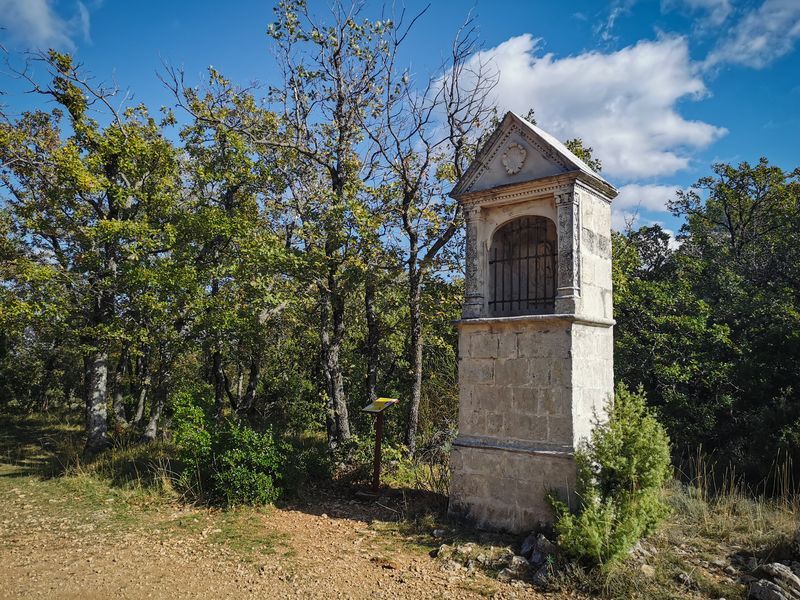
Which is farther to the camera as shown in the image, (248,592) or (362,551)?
(362,551)

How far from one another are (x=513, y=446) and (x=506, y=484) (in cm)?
48

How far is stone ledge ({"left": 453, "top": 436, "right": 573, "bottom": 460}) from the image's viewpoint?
6.41m

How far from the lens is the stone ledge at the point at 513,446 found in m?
6.41

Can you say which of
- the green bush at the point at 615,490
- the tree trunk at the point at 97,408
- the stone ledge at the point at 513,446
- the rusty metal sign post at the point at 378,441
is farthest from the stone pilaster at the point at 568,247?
the tree trunk at the point at 97,408

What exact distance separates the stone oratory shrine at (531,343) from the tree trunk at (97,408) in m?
8.99

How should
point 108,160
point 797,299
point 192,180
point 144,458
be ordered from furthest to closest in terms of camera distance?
1. point 192,180
2. point 797,299
3. point 108,160
4. point 144,458

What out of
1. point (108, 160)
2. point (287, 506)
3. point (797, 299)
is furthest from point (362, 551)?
point (797, 299)

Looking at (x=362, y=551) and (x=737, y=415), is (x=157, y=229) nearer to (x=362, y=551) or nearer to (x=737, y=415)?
(x=362, y=551)

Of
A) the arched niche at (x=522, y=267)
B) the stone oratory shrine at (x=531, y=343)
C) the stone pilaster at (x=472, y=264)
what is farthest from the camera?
the arched niche at (x=522, y=267)

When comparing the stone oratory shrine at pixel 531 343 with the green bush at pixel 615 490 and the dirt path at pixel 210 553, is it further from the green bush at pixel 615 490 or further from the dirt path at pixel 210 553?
the dirt path at pixel 210 553

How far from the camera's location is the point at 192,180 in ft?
48.2

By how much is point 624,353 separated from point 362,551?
341 inches

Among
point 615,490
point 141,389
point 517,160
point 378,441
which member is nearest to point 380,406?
point 378,441

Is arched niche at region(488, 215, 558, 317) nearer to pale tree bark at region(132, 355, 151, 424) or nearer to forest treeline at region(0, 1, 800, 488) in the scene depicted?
forest treeline at region(0, 1, 800, 488)
